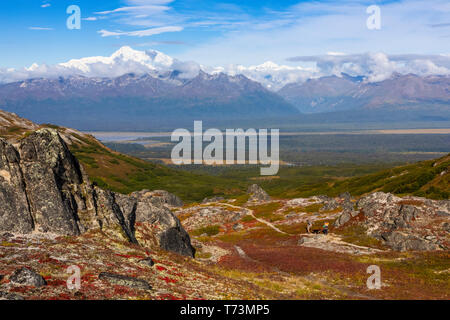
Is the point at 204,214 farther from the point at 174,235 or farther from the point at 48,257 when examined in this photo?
the point at 48,257

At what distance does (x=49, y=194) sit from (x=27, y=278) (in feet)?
53.9

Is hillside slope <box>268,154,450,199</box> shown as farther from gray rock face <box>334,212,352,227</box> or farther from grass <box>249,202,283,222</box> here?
gray rock face <box>334,212,352,227</box>

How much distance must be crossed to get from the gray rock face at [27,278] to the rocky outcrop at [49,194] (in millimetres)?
13270

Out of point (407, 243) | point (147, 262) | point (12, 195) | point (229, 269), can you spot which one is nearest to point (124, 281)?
point (147, 262)

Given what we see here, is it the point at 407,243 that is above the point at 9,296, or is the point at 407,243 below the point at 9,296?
below

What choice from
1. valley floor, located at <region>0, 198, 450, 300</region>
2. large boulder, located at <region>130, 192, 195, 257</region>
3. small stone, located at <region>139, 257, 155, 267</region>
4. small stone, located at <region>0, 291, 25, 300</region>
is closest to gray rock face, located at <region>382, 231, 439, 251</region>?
valley floor, located at <region>0, 198, 450, 300</region>

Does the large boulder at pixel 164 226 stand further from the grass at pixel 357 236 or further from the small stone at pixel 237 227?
the small stone at pixel 237 227

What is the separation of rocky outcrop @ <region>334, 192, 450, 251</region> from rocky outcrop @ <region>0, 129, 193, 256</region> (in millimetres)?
42796

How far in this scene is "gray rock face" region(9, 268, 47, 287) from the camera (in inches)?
1023

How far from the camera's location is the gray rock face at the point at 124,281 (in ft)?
95.8

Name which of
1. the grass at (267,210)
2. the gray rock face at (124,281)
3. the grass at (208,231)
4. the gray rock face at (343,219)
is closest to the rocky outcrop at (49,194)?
the gray rock face at (124,281)

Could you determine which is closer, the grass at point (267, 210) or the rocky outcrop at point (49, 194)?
the rocky outcrop at point (49, 194)

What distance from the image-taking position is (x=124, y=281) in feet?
96.1

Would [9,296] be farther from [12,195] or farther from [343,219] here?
[343,219]
